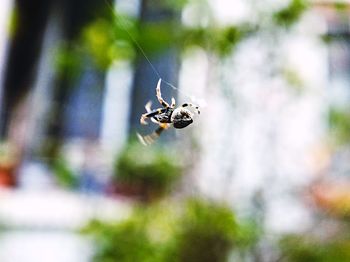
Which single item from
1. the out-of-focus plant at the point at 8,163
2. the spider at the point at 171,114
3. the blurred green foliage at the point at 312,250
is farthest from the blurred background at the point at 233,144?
the out-of-focus plant at the point at 8,163

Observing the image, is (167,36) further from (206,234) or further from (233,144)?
(206,234)

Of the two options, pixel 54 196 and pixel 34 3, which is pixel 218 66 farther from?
pixel 34 3

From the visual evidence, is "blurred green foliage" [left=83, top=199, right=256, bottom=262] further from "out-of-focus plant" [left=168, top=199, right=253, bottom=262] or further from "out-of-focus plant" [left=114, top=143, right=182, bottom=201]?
"out-of-focus plant" [left=114, top=143, right=182, bottom=201]

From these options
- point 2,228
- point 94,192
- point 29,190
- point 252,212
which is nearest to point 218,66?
point 252,212

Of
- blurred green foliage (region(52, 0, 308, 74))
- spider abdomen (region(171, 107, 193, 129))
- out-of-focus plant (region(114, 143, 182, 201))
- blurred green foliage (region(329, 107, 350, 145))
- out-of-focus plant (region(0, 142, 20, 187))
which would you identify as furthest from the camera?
out-of-focus plant (region(0, 142, 20, 187))

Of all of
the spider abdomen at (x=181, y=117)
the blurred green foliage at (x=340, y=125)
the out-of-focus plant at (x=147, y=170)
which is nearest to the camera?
the spider abdomen at (x=181, y=117)

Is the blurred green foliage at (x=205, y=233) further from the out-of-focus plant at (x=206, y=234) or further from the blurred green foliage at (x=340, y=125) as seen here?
the blurred green foliage at (x=340, y=125)

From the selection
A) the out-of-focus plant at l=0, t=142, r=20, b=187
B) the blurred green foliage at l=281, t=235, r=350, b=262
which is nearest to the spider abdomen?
the blurred green foliage at l=281, t=235, r=350, b=262
